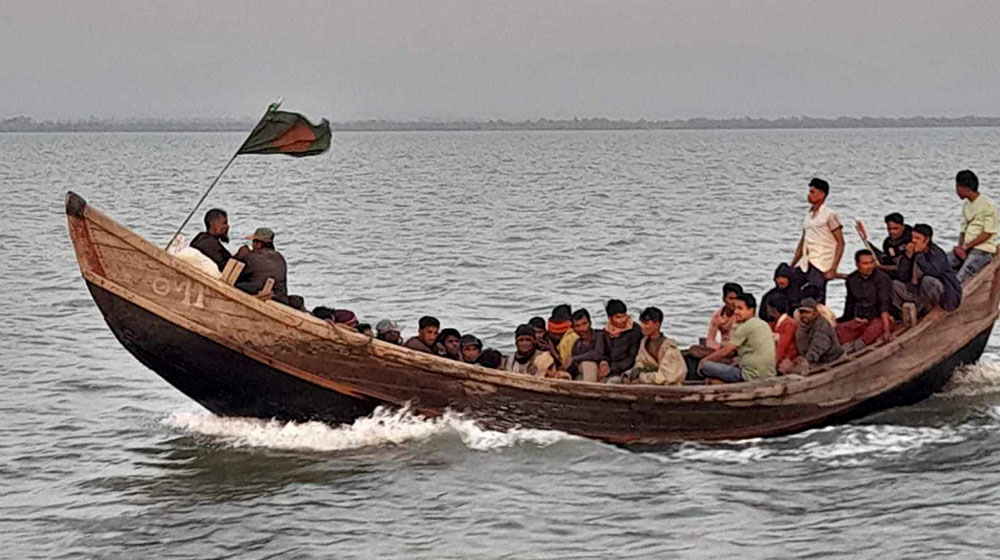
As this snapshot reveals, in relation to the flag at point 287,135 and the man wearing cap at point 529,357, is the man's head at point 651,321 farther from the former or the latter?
the flag at point 287,135

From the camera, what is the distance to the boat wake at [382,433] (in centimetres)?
1430

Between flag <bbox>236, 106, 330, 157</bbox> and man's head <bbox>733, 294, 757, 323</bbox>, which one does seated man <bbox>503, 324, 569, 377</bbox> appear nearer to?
man's head <bbox>733, 294, 757, 323</bbox>

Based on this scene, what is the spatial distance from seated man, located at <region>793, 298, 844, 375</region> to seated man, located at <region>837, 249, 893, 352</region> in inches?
24.9

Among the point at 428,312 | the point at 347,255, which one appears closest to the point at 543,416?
the point at 428,312

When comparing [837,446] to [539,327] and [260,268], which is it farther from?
[260,268]

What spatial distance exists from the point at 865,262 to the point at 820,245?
0.89 meters

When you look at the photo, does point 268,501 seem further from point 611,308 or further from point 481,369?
point 611,308

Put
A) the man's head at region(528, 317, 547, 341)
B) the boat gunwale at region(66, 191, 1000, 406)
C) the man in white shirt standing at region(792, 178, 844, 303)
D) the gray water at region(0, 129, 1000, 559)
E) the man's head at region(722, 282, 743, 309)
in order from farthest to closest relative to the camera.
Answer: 1. the man in white shirt standing at region(792, 178, 844, 303)
2. the man's head at region(528, 317, 547, 341)
3. the man's head at region(722, 282, 743, 309)
4. the boat gunwale at region(66, 191, 1000, 406)
5. the gray water at region(0, 129, 1000, 559)

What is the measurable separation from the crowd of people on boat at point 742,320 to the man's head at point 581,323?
12 mm

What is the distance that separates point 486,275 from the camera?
32594mm

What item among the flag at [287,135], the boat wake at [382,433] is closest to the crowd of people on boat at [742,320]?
the boat wake at [382,433]

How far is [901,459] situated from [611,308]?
3.15 m

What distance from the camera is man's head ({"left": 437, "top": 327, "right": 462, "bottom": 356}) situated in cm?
1484

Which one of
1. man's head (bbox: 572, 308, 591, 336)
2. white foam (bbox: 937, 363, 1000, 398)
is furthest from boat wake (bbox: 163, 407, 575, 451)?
white foam (bbox: 937, 363, 1000, 398)
